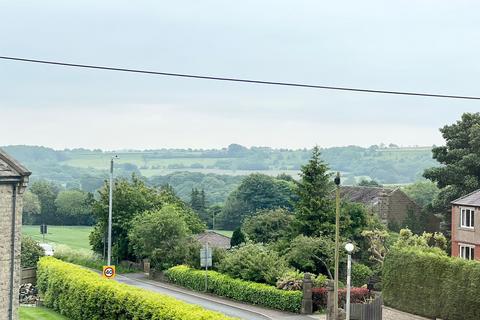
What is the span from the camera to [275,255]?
49.3 m

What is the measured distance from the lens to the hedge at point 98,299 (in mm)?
28500

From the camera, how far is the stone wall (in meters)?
27.3

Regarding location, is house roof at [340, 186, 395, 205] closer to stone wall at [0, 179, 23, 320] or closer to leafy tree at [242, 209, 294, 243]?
leafy tree at [242, 209, 294, 243]

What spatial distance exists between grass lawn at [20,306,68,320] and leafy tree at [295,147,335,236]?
20.3 meters

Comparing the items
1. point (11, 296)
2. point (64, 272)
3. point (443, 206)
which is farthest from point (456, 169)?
point (11, 296)

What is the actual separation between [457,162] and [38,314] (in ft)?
151

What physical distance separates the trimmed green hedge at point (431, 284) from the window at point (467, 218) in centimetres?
1245

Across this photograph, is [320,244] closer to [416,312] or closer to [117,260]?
[416,312]

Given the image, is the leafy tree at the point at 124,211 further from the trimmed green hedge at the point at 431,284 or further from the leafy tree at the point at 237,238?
the trimmed green hedge at the point at 431,284

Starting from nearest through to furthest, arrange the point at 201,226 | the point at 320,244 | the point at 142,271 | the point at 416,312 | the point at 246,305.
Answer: the point at 416,312
the point at 246,305
the point at 320,244
the point at 142,271
the point at 201,226

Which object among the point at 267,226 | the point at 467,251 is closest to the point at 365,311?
the point at 467,251

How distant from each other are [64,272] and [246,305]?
11.7m

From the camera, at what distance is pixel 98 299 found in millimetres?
35156

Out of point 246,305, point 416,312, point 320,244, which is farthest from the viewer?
point 320,244
